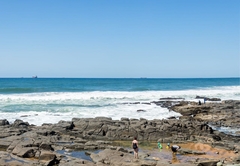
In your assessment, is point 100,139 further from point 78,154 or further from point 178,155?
point 178,155

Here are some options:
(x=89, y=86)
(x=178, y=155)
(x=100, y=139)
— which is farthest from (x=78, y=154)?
(x=89, y=86)

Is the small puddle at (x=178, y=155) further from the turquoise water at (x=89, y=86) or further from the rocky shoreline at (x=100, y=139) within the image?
the turquoise water at (x=89, y=86)

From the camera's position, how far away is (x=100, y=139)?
2303cm

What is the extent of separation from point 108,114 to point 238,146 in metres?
17.4

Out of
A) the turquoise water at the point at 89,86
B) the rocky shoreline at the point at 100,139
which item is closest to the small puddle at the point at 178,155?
the rocky shoreline at the point at 100,139

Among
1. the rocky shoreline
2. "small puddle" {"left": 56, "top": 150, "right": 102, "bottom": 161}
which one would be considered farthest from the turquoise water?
"small puddle" {"left": 56, "top": 150, "right": 102, "bottom": 161}

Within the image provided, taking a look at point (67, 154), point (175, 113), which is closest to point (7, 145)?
point (67, 154)

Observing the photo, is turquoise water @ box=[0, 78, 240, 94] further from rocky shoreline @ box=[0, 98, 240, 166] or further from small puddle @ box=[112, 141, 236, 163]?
small puddle @ box=[112, 141, 236, 163]

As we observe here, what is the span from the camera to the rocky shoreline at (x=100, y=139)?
16328 mm

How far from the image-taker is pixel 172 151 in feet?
63.3

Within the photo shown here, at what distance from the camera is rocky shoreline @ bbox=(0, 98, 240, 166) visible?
16.3 meters

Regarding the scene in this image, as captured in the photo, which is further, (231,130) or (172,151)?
(231,130)

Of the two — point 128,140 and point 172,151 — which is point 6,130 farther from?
point 172,151

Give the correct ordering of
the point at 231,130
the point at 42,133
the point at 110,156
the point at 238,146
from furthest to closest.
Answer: the point at 231,130
the point at 42,133
the point at 238,146
the point at 110,156
